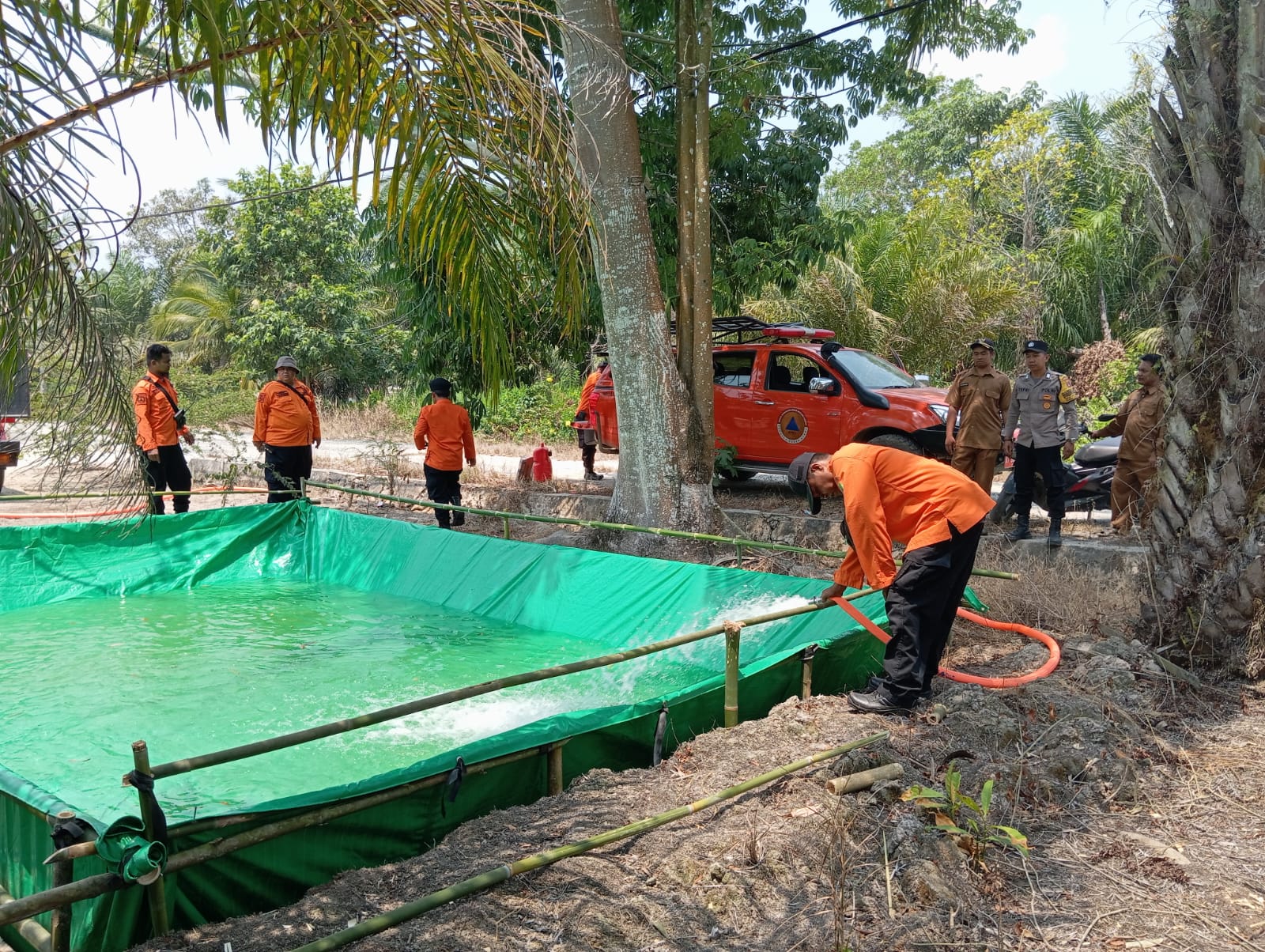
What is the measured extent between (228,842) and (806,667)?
9.54 feet

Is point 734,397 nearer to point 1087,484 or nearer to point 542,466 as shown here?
point 542,466

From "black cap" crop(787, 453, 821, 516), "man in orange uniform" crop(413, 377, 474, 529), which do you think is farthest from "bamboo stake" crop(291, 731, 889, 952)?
"man in orange uniform" crop(413, 377, 474, 529)

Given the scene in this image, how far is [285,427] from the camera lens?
32.3ft

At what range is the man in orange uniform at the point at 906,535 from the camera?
4.62 m

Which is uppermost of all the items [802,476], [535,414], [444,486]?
[535,414]

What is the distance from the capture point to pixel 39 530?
819cm

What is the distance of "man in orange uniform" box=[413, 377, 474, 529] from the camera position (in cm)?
1003

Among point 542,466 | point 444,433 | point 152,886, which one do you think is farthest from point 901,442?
point 152,886

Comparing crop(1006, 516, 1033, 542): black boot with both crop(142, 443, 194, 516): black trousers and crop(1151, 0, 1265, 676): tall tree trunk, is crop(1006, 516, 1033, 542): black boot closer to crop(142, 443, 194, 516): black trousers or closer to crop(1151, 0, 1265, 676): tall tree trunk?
crop(1151, 0, 1265, 676): tall tree trunk

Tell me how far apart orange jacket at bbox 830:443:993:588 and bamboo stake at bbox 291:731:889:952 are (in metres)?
0.91

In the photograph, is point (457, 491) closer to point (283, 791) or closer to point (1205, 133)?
point (283, 791)

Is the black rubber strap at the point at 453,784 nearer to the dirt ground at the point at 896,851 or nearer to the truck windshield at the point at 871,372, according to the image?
the dirt ground at the point at 896,851

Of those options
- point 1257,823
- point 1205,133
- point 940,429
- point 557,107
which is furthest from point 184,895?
point 940,429

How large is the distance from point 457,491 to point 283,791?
239 inches
